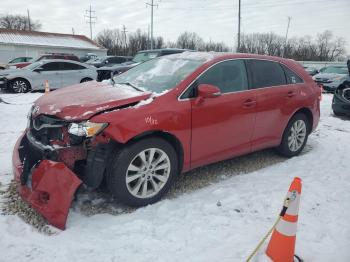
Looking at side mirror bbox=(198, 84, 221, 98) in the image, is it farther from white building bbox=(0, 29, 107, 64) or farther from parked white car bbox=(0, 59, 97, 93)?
white building bbox=(0, 29, 107, 64)

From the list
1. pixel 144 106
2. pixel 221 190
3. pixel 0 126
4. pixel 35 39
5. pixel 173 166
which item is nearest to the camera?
pixel 144 106

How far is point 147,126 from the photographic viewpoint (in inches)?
141

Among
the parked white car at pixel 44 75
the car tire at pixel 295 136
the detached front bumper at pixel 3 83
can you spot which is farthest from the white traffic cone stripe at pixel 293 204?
the detached front bumper at pixel 3 83

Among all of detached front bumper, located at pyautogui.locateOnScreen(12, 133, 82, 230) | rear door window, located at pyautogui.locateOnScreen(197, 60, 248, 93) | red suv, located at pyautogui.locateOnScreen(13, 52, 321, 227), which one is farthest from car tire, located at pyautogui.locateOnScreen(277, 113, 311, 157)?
detached front bumper, located at pyautogui.locateOnScreen(12, 133, 82, 230)

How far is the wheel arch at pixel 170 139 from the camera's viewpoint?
361 centimetres

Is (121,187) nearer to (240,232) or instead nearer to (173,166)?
(173,166)

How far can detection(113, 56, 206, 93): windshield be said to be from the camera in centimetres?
418

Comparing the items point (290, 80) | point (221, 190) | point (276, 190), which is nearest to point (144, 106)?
point (221, 190)

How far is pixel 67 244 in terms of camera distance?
10.0ft

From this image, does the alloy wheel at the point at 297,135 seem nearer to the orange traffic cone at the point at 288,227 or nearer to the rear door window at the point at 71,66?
the orange traffic cone at the point at 288,227

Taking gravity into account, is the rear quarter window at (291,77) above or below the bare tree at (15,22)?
below

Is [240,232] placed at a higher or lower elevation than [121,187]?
lower

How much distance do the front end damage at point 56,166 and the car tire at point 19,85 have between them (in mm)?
10634

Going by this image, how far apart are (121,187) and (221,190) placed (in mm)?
1369
